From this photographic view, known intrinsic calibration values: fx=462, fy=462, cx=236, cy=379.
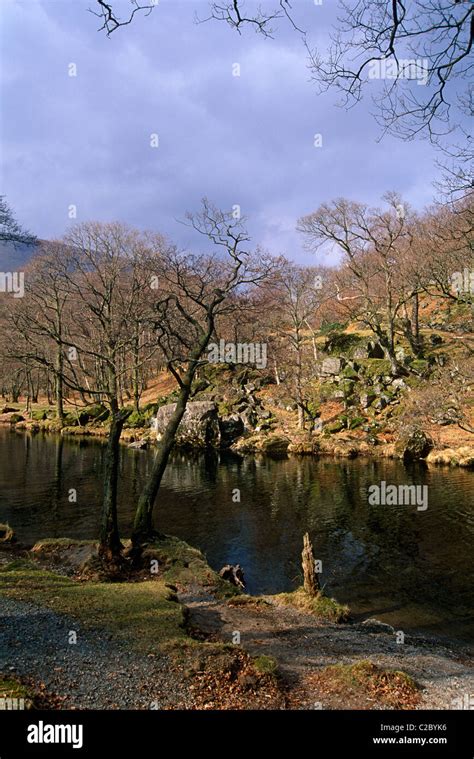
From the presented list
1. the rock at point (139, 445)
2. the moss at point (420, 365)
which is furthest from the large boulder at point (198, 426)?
the moss at point (420, 365)

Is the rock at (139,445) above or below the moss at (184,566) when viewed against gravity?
above

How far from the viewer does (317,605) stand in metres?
12.3

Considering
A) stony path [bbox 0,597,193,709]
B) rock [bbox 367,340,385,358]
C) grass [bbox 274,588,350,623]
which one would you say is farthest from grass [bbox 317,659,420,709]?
rock [bbox 367,340,385,358]

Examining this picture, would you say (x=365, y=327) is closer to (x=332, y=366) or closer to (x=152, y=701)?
(x=332, y=366)

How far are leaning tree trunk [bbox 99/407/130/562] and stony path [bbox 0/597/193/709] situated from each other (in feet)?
16.0

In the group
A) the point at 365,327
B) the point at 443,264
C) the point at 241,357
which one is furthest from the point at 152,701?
the point at 365,327

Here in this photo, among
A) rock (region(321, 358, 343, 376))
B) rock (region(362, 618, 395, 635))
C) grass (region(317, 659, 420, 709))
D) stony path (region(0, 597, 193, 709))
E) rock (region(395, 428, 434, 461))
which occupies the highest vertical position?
rock (region(321, 358, 343, 376))

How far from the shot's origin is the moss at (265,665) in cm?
754

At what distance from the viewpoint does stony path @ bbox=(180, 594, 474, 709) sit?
7.90 meters

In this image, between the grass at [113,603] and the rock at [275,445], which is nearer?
the grass at [113,603]
